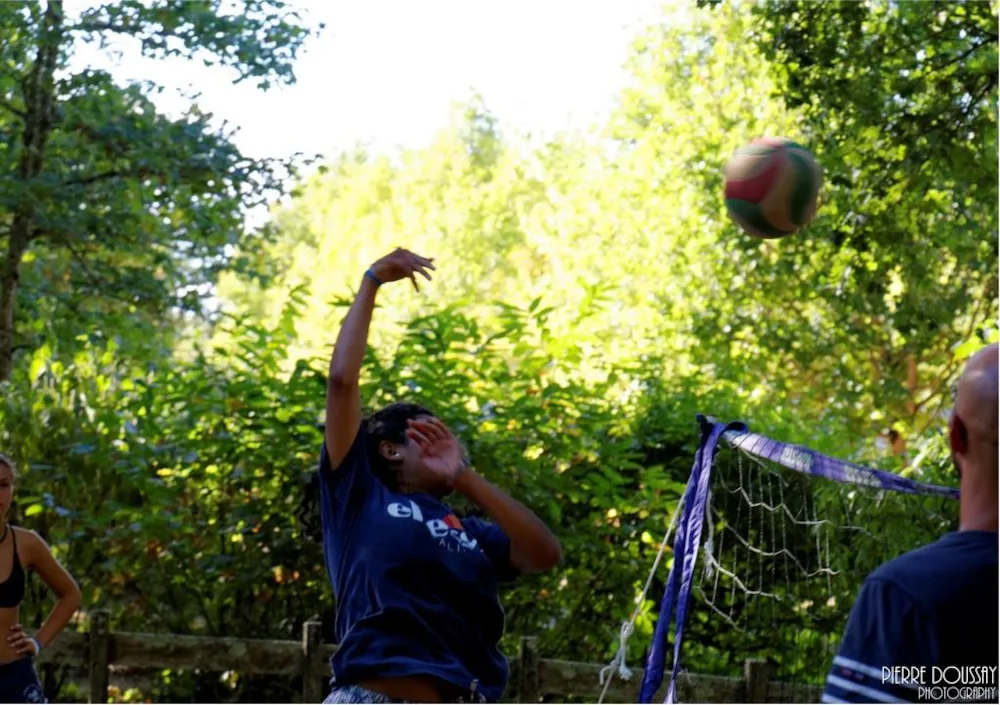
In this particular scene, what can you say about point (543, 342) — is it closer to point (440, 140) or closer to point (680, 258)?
point (680, 258)

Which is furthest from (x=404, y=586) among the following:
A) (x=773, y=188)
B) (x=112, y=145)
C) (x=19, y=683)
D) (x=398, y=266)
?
(x=112, y=145)

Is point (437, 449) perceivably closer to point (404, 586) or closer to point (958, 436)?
point (404, 586)

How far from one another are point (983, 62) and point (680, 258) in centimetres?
1044

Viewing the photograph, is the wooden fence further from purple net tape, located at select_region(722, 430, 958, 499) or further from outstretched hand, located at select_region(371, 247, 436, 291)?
outstretched hand, located at select_region(371, 247, 436, 291)

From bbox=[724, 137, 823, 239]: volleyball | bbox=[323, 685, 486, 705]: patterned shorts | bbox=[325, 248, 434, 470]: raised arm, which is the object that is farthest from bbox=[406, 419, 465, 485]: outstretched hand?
bbox=[724, 137, 823, 239]: volleyball

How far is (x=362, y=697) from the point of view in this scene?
3.61 metres

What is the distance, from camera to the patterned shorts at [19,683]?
5613mm

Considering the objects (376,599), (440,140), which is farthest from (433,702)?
(440,140)

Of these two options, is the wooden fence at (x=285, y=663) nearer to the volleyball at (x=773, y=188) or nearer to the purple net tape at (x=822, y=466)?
the purple net tape at (x=822, y=466)

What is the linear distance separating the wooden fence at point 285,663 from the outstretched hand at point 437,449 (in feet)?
13.1

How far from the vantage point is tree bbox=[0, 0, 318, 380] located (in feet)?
40.2

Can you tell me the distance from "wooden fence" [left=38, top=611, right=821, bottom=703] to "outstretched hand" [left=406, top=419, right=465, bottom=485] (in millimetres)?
3997

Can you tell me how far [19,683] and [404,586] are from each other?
2.75m

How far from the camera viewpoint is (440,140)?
59031mm
